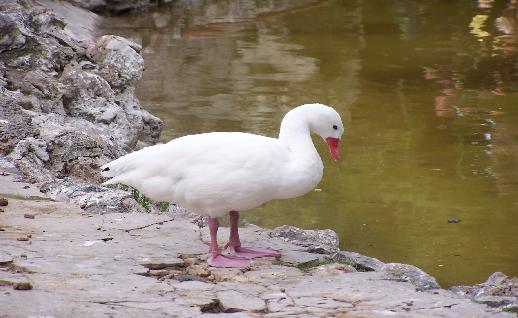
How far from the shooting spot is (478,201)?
820cm

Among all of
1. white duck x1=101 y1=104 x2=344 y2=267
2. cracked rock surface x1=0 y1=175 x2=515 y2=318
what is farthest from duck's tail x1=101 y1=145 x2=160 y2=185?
cracked rock surface x1=0 y1=175 x2=515 y2=318

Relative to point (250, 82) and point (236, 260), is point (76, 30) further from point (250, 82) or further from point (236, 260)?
point (236, 260)

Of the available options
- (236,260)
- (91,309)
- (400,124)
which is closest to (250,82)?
(400,124)

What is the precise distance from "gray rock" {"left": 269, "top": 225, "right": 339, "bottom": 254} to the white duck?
16.7 inches

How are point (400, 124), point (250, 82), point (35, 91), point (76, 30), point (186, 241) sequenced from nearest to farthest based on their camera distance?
1. point (186, 241)
2. point (35, 91)
3. point (400, 124)
4. point (250, 82)
5. point (76, 30)

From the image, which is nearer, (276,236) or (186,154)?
(186,154)

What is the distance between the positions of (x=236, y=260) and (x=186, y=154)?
627 mm

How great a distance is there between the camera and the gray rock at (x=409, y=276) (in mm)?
5172

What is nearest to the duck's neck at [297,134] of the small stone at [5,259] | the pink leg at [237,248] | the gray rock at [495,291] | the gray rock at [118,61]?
the pink leg at [237,248]

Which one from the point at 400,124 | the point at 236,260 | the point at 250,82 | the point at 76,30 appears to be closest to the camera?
the point at 236,260

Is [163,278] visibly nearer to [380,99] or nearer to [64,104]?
[64,104]

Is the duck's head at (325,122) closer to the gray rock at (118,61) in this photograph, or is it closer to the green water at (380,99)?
the green water at (380,99)

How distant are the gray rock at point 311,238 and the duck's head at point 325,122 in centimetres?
62

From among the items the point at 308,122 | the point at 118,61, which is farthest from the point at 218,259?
the point at 118,61
